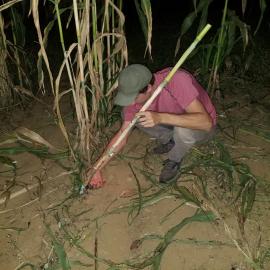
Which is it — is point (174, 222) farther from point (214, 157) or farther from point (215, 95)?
point (215, 95)

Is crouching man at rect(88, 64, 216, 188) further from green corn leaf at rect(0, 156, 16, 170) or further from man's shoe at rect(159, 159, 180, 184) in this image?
green corn leaf at rect(0, 156, 16, 170)

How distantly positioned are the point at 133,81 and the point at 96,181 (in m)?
0.62

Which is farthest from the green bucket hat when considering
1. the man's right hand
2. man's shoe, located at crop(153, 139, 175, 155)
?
man's shoe, located at crop(153, 139, 175, 155)

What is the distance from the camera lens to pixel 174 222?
1.81 m

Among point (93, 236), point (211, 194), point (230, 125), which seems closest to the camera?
point (93, 236)

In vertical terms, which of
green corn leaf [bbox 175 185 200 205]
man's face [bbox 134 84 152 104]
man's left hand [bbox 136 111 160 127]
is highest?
man's face [bbox 134 84 152 104]

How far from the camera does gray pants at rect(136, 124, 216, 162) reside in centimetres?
193

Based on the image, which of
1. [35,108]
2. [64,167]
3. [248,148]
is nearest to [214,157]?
[248,148]

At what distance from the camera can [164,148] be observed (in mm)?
2207

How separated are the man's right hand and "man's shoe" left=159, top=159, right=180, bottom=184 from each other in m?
0.31

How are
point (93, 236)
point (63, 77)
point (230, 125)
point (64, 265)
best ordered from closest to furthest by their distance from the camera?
point (64, 265), point (93, 236), point (230, 125), point (63, 77)

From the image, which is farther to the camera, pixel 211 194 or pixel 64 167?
pixel 64 167

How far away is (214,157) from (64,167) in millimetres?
821

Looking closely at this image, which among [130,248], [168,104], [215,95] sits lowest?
[130,248]
